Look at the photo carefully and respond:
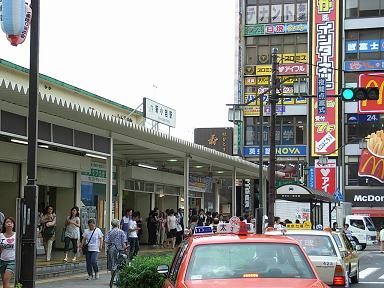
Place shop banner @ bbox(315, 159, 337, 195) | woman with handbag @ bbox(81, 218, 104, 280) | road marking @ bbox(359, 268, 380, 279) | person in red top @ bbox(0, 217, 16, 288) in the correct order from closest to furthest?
person in red top @ bbox(0, 217, 16, 288) → woman with handbag @ bbox(81, 218, 104, 280) → road marking @ bbox(359, 268, 380, 279) → shop banner @ bbox(315, 159, 337, 195)

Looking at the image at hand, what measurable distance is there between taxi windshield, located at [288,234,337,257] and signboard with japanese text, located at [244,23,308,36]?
144 ft

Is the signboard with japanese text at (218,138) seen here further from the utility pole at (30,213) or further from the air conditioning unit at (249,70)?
the utility pole at (30,213)

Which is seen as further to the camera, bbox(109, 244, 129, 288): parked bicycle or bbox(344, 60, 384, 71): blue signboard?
bbox(344, 60, 384, 71): blue signboard

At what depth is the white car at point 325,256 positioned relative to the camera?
12766 millimetres

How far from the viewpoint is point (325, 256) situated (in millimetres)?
13320

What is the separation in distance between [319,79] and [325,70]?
2631 mm

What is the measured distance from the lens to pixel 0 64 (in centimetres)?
2302

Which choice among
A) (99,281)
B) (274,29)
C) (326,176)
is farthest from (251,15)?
(99,281)

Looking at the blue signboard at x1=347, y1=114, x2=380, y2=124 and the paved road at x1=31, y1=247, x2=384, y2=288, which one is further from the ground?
the blue signboard at x1=347, y1=114, x2=380, y2=124

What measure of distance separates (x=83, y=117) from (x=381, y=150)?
124 ft

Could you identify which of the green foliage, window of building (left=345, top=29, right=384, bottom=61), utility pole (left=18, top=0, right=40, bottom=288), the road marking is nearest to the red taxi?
utility pole (left=18, top=0, right=40, bottom=288)

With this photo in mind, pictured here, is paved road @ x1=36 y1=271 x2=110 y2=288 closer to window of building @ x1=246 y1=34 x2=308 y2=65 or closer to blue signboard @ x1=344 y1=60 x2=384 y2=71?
blue signboard @ x1=344 y1=60 x2=384 y2=71

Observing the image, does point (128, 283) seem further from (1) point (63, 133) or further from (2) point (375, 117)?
(2) point (375, 117)

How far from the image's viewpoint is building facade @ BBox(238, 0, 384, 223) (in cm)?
5316
